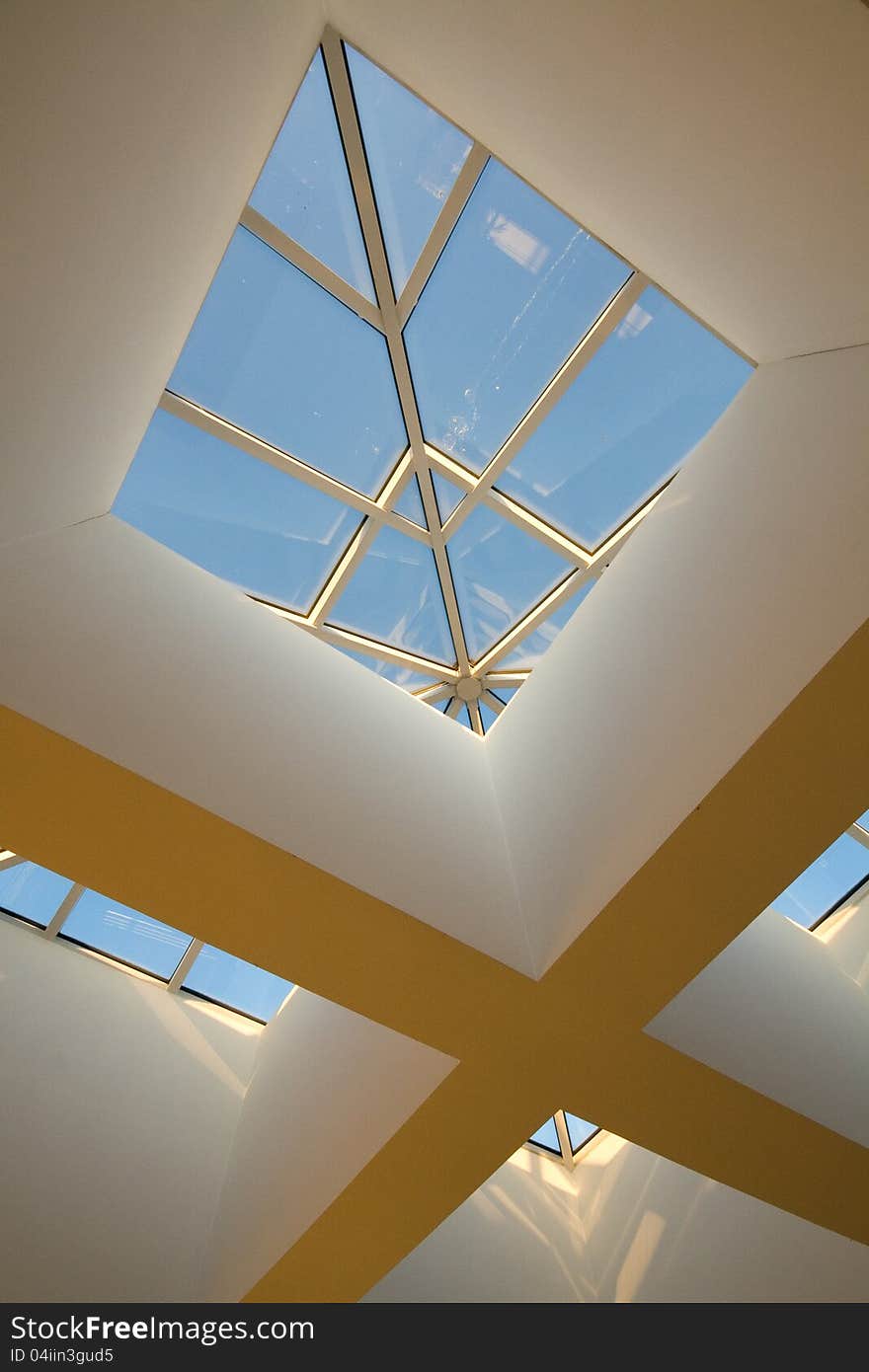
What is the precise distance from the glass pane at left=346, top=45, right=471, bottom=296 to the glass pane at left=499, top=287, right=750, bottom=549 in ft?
8.28

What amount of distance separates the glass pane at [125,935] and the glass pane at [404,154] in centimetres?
1030

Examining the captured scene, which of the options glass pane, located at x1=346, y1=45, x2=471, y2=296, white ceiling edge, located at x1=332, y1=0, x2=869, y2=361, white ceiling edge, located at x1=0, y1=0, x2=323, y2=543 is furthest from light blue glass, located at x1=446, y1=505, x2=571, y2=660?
white ceiling edge, located at x1=0, y1=0, x2=323, y2=543

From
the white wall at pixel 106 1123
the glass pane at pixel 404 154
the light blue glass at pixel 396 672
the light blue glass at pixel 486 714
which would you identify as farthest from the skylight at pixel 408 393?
the white wall at pixel 106 1123

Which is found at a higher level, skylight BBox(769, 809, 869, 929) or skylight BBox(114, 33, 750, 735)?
skylight BBox(114, 33, 750, 735)

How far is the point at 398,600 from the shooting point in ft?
42.6

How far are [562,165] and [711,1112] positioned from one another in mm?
8584

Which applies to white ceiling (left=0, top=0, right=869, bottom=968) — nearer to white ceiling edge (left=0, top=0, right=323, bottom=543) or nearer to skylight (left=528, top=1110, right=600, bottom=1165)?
white ceiling edge (left=0, top=0, right=323, bottom=543)

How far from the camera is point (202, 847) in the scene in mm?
6438

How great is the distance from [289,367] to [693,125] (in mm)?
6113

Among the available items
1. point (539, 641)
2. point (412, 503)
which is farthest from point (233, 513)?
point (539, 641)

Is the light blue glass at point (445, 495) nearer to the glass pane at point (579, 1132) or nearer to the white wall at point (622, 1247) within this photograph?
the white wall at point (622, 1247)

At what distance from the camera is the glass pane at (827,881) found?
13.9 metres

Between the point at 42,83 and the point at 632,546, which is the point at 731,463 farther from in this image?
the point at 42,83

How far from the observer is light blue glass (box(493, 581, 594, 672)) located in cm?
1262
